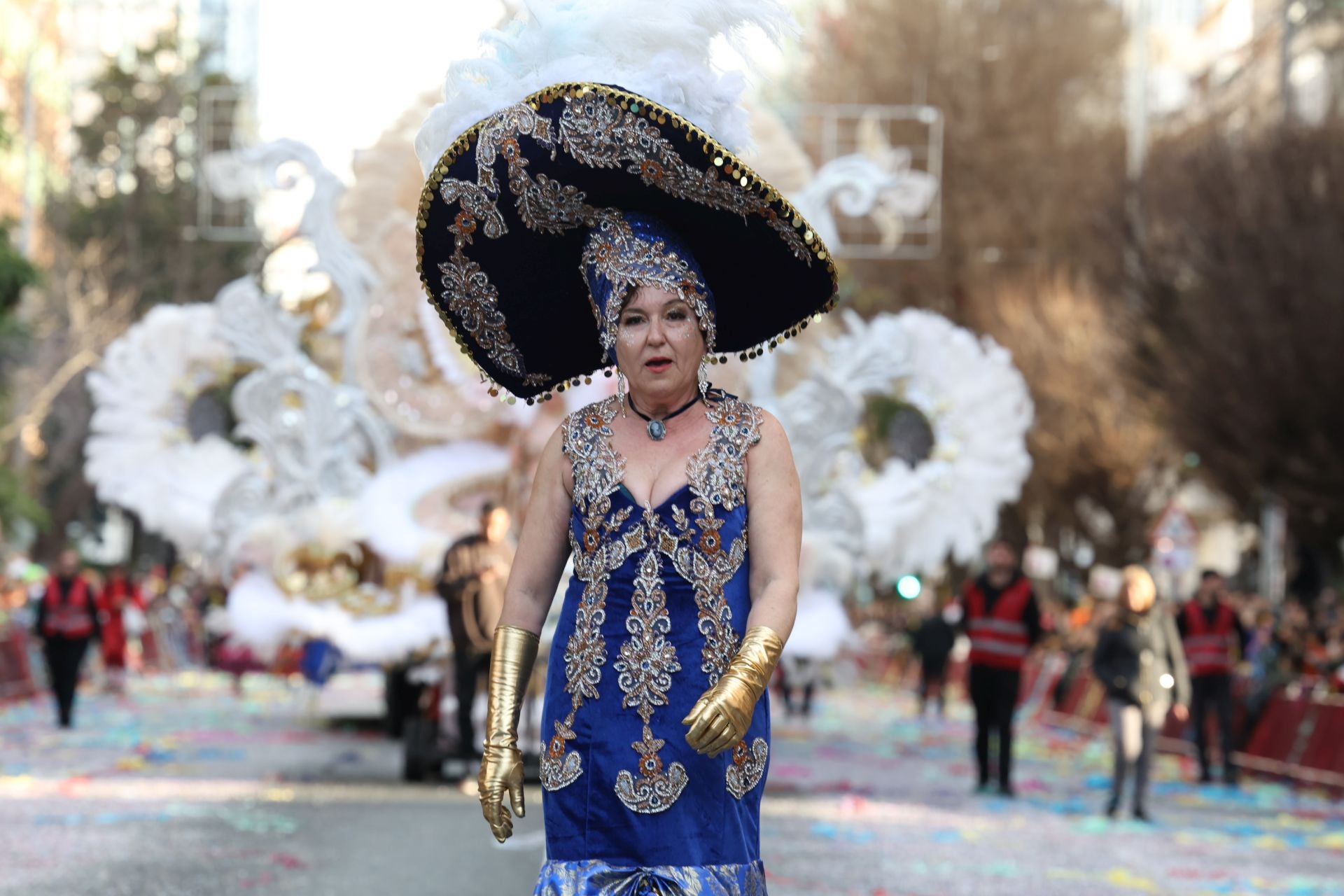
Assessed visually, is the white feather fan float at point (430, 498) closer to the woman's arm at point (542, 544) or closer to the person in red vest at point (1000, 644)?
the person in red vest at point (1000, 644)

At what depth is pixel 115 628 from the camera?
27.2 metres

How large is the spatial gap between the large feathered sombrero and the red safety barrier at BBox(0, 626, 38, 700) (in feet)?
67.0

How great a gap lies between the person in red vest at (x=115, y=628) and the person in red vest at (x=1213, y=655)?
1363 cm

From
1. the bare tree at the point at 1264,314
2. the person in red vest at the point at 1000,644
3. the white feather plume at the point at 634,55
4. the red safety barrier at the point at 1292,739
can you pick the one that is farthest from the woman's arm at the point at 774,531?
the bare tree at the point at 1264,314

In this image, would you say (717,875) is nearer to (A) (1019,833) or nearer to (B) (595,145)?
(B) (595,145)

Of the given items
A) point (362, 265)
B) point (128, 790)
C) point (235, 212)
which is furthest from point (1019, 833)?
point (235, 212)

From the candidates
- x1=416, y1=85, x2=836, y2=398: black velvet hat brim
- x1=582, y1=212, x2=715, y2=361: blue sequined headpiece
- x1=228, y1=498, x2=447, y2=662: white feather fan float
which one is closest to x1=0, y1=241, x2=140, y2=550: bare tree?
x1=228, y1=498, x2=447, y2=662: white feather fan float

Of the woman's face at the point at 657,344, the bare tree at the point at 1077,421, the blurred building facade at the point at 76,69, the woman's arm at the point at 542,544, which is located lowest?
the woman's arm at the point at 542,544

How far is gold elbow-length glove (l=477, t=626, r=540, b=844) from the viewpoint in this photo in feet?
16.1

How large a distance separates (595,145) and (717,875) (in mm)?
1642

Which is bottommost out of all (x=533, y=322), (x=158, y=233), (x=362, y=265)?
(x=533, y=322)

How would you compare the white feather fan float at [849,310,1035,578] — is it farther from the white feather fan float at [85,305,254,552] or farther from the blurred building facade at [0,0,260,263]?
the blurred building facade at [0,0,260,263]

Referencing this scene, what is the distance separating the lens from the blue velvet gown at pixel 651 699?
479 centimetres

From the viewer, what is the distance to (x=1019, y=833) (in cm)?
1309
